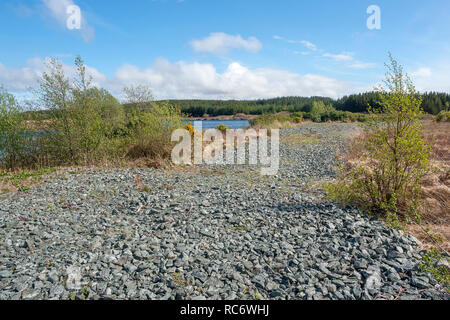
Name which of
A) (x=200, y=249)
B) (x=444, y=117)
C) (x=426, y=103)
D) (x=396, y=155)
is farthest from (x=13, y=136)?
(x=426, y=103)

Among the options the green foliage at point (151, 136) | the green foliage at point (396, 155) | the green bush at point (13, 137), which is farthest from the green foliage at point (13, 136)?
the green foliage at point (396, 155)

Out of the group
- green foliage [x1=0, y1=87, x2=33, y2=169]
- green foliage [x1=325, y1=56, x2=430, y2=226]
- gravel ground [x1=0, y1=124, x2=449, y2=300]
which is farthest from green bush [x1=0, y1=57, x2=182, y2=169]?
green foliage [x1=325, y1=56, x2=430, y2=226]

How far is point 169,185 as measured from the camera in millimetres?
7129

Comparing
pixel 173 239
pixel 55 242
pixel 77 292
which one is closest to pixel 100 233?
pixel 55 242

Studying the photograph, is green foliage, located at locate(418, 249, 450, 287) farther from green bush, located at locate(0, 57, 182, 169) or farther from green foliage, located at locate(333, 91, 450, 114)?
green foliage, located at locate(333, 91, 450, 114)

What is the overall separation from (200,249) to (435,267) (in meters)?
2.93

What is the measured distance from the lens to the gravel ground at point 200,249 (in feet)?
9.09

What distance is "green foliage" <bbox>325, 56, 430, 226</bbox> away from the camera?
14.8 feet

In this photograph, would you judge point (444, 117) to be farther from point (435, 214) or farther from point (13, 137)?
point (13, 137)

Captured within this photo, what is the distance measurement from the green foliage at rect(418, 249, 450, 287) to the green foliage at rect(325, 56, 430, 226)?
1.07 meters

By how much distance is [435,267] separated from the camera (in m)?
3.11
